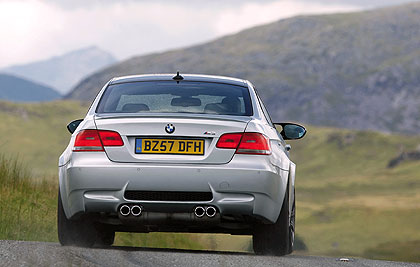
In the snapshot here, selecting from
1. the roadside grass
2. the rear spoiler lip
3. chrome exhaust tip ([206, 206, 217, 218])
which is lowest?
the roadside grass

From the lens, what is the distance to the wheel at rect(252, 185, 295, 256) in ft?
26.5

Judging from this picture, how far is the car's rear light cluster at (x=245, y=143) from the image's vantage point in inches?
295

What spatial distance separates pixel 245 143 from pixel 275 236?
3.55ft

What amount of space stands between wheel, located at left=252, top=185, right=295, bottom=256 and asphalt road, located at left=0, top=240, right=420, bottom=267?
0.14m

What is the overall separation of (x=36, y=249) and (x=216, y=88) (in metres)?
2.39

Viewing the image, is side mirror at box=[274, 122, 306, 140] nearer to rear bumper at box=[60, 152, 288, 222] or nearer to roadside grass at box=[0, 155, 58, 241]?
rear bumper at box=[60, 152, 288, 222]

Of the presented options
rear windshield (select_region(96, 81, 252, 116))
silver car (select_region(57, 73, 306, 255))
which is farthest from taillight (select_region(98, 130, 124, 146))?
rear windshield (select_region(96, 81, 252, 116))

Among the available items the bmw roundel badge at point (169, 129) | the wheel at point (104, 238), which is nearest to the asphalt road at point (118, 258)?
the wheel at point (104, 238)

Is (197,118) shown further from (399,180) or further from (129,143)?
(399,180)

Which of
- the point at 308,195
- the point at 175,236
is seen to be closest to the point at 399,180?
the point at 308,195

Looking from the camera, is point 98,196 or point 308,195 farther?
point 308,195

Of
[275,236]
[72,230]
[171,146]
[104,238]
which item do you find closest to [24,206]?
[104,238]

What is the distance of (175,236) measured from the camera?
1403 centimetres

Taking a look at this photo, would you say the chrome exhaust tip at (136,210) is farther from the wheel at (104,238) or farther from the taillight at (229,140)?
the wheel at (104,238)
